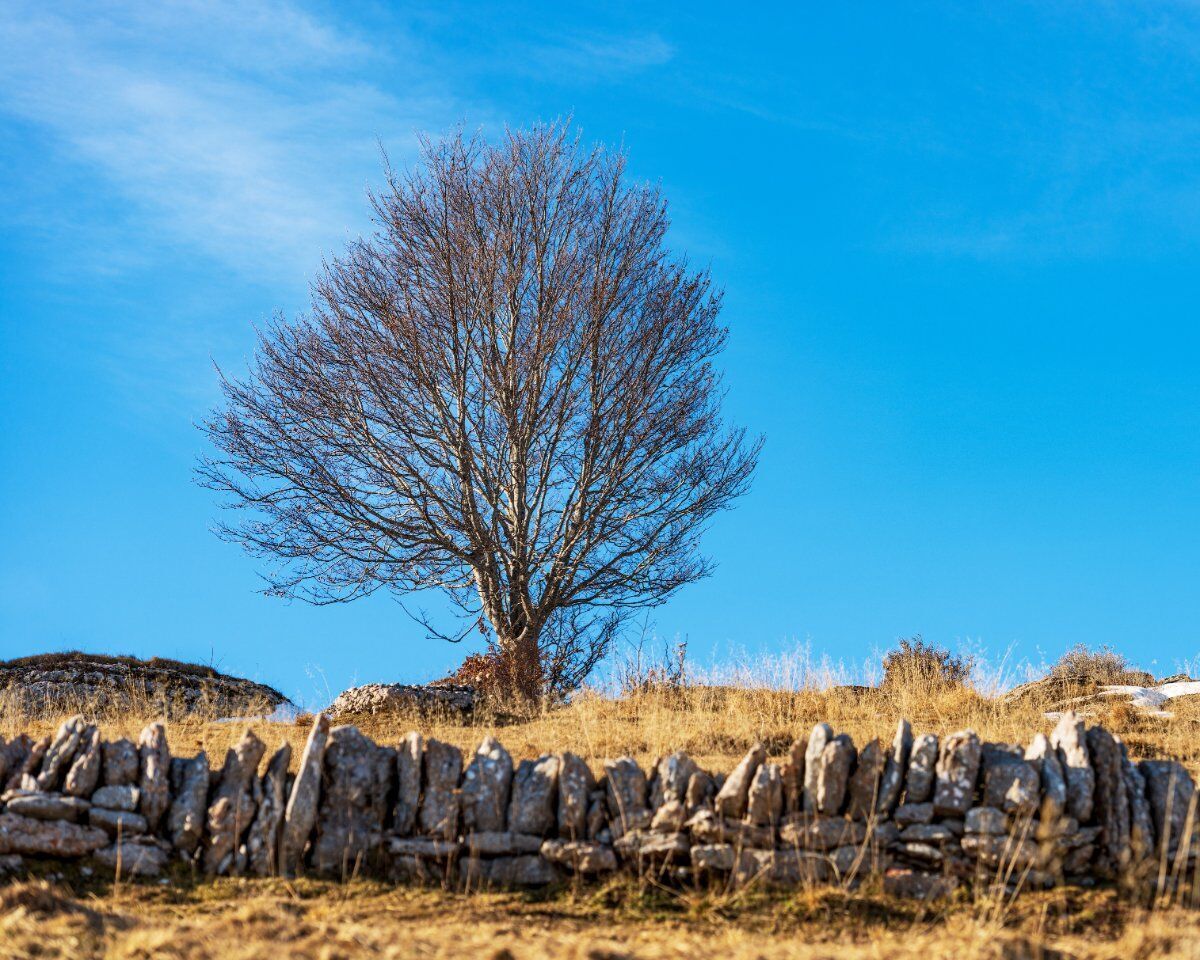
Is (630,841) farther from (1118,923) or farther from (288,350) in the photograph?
(288,350)

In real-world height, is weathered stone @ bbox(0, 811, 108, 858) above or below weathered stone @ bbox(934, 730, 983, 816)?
below

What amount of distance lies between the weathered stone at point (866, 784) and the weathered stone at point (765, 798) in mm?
426

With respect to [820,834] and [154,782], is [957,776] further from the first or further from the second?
[154,782]

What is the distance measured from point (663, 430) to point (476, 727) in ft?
23.9

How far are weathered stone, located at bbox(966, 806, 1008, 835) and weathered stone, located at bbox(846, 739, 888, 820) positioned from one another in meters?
0.53

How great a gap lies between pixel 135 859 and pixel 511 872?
7.20ft

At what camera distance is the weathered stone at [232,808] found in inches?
260

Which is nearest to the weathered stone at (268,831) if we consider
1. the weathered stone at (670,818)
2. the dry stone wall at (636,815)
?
the dry stone wall at (636,815)

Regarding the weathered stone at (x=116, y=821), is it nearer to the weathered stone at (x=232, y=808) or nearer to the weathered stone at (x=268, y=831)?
the weathered stone at (x=232, y=808)

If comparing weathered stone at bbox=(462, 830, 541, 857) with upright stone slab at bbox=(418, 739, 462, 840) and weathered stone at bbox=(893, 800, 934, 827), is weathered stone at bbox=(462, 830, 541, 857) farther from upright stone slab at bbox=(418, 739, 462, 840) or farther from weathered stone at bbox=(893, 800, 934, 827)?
weathered stone at bbox=(893, 800, 934, 827)

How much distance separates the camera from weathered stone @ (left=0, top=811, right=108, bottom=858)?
21.6ft

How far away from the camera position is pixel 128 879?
6.48 meters

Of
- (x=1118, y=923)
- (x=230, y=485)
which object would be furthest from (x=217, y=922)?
(x=230, y=485)

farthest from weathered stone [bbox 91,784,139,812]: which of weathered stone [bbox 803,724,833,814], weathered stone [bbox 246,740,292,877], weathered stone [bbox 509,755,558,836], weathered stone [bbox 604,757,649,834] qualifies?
weathered stone [bbox 803,724,833,814]
